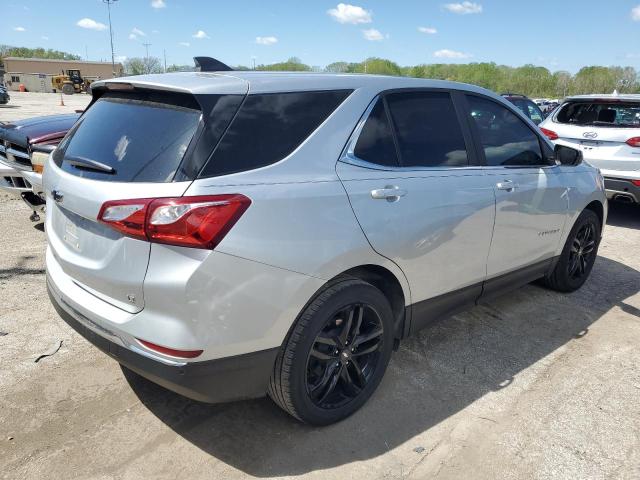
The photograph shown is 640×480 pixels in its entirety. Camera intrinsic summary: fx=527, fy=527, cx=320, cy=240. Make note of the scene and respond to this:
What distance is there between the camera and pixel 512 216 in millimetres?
3629

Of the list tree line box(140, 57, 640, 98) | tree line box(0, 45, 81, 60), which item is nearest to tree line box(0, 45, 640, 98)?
tree line box(140, 57, 640, 98)

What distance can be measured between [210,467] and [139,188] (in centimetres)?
135

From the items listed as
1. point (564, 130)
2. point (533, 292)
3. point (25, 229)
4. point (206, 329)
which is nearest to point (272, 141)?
point (206, 329)

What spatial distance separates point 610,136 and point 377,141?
18.4 ft

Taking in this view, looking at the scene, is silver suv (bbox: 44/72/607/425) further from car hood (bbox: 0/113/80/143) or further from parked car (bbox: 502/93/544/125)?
parked car (bbox: 502/93/544/125)

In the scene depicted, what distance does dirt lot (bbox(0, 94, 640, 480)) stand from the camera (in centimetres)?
Answer: 252

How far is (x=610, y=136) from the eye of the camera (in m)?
7.06

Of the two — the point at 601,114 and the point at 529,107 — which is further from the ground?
the point at 601,114

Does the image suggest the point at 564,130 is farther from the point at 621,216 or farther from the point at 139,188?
the point at 139,188

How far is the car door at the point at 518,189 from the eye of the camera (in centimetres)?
354

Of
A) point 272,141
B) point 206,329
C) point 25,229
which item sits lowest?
point 25,229

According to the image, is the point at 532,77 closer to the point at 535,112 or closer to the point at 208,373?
the point at 535,112

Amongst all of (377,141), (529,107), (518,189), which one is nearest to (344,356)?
(377,141)

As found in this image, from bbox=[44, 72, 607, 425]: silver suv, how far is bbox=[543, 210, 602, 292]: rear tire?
1516mm
